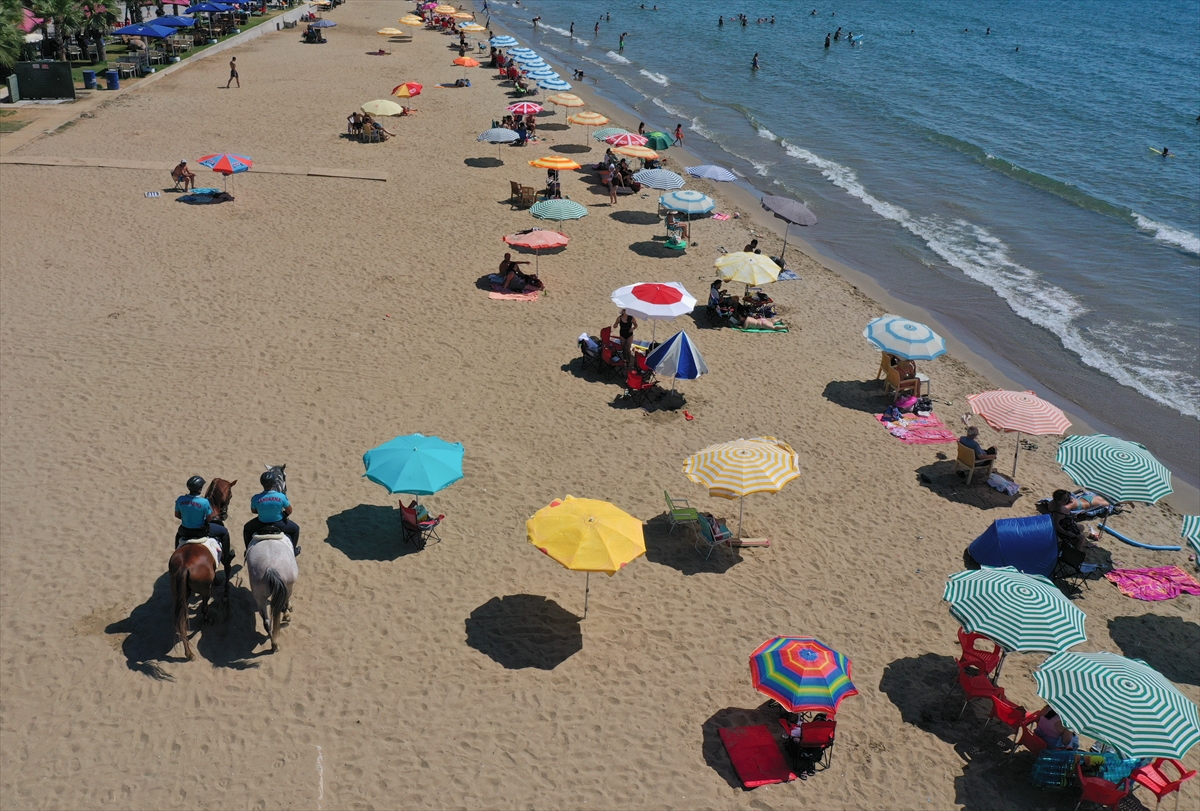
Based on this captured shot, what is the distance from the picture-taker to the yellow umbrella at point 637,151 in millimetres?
26641

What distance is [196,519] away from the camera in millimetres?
10102

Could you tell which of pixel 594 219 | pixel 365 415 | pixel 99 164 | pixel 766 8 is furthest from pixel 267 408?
pixel 766 8

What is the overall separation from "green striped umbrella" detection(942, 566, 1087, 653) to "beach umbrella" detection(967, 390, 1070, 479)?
4.29 meters

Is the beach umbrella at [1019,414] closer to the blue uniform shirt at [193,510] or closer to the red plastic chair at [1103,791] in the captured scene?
the red plastic chair at [1103,791]

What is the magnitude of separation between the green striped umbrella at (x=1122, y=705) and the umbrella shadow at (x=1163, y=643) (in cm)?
237

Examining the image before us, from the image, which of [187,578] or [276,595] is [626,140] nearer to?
[276,595]

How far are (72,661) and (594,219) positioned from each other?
1845cm

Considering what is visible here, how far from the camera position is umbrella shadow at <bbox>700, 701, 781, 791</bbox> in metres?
9.05

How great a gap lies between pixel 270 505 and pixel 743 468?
19.7ft

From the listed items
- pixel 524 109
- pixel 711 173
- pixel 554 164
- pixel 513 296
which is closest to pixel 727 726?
pixel 513 296

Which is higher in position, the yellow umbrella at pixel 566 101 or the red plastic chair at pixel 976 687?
the yellow umbrella at pixel 566 101

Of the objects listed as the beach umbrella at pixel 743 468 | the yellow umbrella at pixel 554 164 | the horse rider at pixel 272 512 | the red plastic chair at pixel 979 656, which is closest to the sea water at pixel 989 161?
the yellow umbrella at pixel 554 164

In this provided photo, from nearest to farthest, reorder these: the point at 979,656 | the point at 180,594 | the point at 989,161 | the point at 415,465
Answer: the point at 180,594 < the point at 979,656 < the point at 415,465 < the point at 989,161

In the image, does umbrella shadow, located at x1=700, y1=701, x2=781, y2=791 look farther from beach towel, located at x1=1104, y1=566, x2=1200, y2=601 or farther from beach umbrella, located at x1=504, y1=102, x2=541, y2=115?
beach umbrella, located at x1=504, y1=102, x2=541, y2=115
